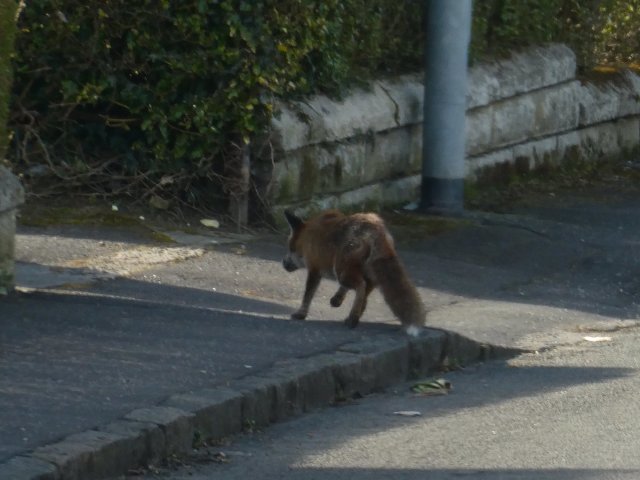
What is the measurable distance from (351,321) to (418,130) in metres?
4.65

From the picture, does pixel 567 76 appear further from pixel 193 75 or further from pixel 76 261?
pixel 76 261

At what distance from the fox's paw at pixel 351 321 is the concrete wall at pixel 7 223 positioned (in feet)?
6.43

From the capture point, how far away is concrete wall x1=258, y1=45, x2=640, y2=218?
10922mm

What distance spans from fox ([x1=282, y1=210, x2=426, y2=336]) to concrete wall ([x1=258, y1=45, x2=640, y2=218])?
99.5 inches

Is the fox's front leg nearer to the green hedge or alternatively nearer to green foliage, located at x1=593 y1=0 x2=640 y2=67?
the green hedge

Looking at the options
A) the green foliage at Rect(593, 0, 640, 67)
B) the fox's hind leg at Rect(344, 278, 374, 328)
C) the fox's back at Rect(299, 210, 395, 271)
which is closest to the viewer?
the fox's back at Rect(299, 210, 395, 271)

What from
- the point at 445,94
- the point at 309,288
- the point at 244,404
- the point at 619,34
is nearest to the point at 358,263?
the point at 309,288

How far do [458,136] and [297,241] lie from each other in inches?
154

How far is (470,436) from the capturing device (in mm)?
6473

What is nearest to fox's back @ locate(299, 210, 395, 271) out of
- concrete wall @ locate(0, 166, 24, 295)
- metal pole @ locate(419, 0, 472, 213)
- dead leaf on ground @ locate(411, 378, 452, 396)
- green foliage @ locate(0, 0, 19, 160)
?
dead leaf on ground @ locate(411, 378, 452, 396)

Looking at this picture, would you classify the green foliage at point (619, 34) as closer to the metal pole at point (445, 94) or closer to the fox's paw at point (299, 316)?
the metal pole at point (445, 94)

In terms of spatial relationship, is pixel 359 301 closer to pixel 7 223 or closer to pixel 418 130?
pixel 7 223

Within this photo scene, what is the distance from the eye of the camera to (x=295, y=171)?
10.9 meters

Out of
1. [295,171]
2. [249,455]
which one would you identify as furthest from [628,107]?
[249,455]
